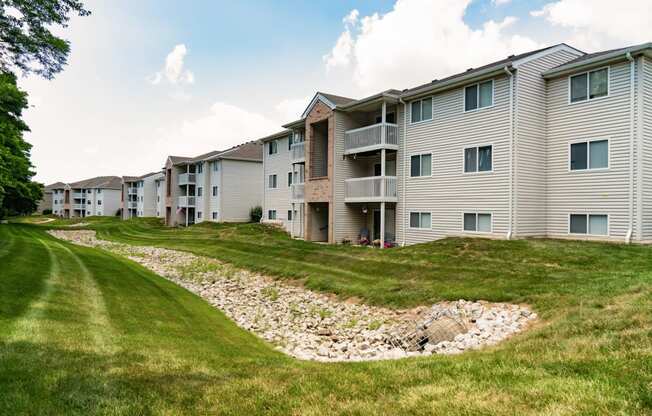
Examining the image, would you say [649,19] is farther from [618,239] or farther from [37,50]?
[37,50]

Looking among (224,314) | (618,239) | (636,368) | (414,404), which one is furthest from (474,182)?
(414,404)

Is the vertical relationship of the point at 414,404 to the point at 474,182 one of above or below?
below

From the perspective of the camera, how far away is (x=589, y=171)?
16578 mm

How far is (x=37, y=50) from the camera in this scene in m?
10.2

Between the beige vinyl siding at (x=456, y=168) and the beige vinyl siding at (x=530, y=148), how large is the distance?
46 centimetres

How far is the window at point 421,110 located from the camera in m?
21.4

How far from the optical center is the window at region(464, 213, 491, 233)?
61.0 feet

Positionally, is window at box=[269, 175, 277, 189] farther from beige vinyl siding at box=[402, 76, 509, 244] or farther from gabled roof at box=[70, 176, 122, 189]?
gabled roof at box=[70, 176, 122, 189]

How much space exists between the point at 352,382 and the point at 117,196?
88614 millimetres

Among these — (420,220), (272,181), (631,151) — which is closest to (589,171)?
(631,151)

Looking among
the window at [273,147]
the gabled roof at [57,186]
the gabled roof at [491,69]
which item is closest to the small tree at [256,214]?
the window at [273,147]

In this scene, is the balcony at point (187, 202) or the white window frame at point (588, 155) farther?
the balcony at point (187, 202)

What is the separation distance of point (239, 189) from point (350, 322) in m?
33.4

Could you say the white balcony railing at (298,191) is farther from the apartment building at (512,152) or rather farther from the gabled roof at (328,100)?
the gabled roof at (328,100)
